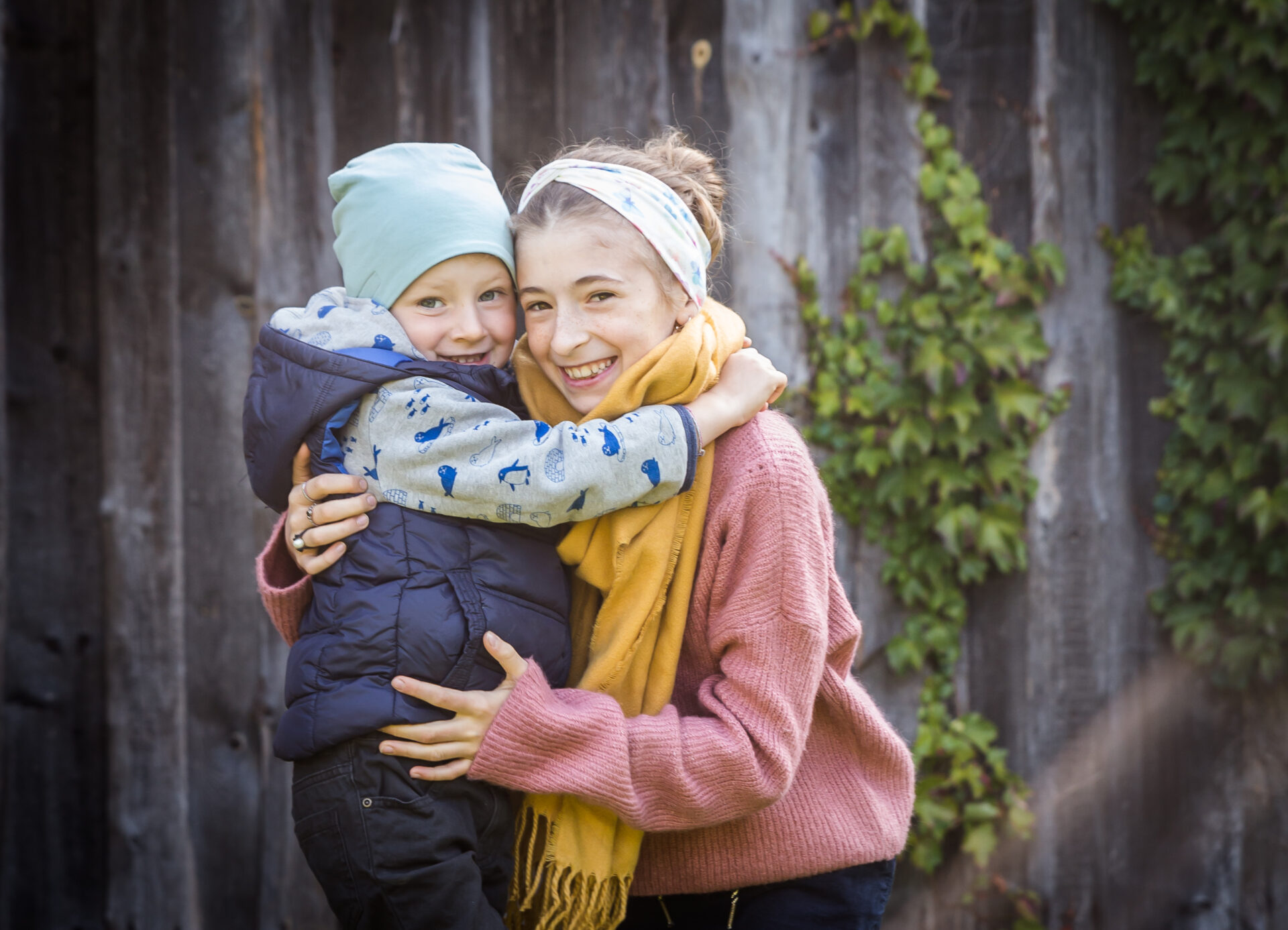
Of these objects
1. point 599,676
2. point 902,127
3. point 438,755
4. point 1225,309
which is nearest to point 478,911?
point 438,755

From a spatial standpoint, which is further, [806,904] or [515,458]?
[806,904]

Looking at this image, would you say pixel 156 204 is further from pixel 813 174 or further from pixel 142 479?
pixel 813 174

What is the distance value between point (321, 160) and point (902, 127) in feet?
5.95

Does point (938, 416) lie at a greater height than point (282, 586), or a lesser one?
greater

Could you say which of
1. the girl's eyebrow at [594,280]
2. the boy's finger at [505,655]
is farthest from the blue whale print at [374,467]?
the girl's eyebrow at [594,280]

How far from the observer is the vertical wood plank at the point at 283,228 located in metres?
2.84

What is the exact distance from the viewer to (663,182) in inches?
68.4

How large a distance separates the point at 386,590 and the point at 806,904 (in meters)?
0.91

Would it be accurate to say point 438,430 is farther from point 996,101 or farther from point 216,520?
point 996,101

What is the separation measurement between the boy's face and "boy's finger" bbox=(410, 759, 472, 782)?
0.66 meters

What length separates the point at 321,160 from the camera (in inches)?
113

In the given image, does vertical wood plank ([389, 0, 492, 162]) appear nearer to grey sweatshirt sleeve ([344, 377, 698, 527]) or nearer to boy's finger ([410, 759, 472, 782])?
grey sweatshirt sleeve ([344, 377, 698, 527])

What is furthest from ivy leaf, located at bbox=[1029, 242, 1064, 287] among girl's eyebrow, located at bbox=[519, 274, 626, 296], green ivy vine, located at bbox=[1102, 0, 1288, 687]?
girl's eyebrow, located at bbox=[519, 274, 626, 296]

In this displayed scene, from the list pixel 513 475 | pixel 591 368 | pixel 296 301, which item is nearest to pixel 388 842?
pixel 513 475
